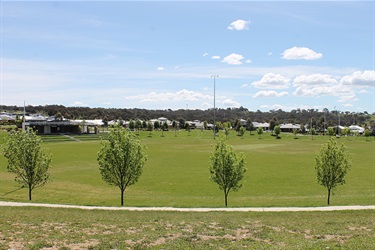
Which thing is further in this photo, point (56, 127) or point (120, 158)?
point (56, 127)

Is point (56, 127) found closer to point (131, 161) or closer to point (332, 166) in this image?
point (131, 161)

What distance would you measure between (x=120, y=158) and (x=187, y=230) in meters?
16.1

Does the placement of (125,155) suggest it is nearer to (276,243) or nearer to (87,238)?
(87,238)

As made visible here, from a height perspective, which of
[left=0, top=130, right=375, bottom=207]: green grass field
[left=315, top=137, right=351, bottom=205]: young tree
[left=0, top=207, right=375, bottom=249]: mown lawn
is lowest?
[left=0, top=130, right=375, bottom=207]: green grass field

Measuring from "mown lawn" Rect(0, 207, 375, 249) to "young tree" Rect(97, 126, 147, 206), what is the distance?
10118mm

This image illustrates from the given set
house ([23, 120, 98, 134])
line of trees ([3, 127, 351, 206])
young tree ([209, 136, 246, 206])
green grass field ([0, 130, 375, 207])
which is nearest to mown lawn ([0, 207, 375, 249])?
green grass field ([0, 130, 375, 207])

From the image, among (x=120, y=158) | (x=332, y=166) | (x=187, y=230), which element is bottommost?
(x=187, y=230)

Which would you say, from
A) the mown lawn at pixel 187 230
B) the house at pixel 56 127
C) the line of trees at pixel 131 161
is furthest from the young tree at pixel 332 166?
the house at pixel 56 127

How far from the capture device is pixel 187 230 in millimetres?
17219

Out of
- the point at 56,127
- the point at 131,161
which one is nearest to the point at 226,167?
the point at 131,161

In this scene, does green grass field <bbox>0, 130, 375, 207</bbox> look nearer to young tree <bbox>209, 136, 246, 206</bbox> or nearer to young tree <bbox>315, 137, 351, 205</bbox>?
young tree <bbox>315, 137, 351, 205</bbox>

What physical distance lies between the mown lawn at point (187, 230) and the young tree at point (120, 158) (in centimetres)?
1012

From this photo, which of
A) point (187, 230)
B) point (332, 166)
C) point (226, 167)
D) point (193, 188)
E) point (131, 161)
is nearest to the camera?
point (187, 230)

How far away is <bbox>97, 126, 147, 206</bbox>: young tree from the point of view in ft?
106
